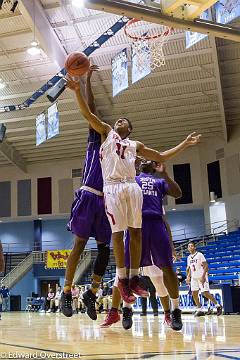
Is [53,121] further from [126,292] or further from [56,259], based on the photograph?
[126,292]

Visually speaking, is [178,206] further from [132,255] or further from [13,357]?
[13,357]

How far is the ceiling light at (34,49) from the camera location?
15453mm

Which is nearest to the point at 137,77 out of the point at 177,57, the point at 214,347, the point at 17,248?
the point at 177,57

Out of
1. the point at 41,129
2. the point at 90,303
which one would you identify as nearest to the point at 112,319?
the point at 90,303

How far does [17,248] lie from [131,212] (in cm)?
2571

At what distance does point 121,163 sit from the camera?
13.0ft

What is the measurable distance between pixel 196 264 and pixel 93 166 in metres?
7.22

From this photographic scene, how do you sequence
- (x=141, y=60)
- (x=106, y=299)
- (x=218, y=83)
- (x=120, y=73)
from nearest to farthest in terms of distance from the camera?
(x=141, y=60) → (x=120, y=73) → (x=106, y=299) → (x=218, y=83)

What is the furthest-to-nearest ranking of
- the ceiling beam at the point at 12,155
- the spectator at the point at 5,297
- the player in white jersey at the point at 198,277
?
1. the ceiling beam at the point at 12,155
2. the spectator at the point at 5,297
3. the player in white jersey at the point at 198,277

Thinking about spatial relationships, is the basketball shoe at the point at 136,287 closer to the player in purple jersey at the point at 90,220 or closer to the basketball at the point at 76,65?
the player in purple jersey at the point at 90,220

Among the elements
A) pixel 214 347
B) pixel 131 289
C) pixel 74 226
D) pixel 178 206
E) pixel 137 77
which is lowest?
pixel 214 347

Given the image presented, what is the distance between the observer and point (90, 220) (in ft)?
13.6

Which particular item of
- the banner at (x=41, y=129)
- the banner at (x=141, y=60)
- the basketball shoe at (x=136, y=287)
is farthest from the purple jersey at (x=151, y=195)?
the banner at (x=41, y=129)

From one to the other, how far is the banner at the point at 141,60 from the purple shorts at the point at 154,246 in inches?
341
